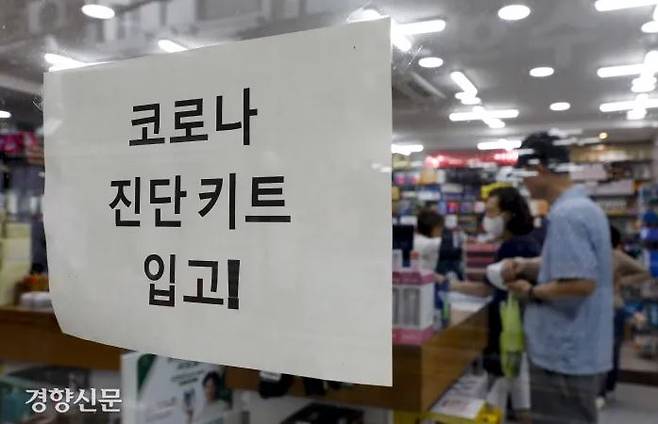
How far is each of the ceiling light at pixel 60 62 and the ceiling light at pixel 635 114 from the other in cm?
61

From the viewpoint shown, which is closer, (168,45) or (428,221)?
Answer: (168,45)

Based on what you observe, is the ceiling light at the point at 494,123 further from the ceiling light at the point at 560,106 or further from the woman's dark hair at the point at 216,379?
the woman's dark hair at the point at 216,379

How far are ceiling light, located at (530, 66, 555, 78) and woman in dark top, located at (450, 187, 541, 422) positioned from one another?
0.33m

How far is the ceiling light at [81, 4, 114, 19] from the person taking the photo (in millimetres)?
597

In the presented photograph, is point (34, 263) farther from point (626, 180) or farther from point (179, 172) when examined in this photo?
point (626, 180)

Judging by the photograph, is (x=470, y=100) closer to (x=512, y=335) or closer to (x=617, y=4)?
(x=617, y=4)

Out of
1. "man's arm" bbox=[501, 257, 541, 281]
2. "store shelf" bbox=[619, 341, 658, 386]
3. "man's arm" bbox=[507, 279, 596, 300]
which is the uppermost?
"man's arm" bbox=[501, 257, 541, 281]

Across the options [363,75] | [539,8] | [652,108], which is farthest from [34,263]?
[652,108]

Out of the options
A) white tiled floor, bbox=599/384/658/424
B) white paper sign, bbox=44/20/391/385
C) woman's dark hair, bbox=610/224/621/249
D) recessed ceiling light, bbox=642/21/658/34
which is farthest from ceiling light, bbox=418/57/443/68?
white tiled floor, bbox=599/384/658/424

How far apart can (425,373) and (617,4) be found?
2.34 ft

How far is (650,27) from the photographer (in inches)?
21.5

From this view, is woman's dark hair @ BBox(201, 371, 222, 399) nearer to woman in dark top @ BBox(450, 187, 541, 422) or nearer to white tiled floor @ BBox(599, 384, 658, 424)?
woman in dark top @ BBox(450, 187, 541, 422)

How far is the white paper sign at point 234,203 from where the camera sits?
0.37 metres

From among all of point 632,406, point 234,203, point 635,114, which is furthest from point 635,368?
point 234,203
